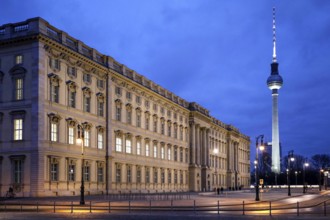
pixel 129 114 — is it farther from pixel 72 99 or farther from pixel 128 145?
pixel 72 99

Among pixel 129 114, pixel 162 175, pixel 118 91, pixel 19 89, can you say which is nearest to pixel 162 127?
pixel 162 175

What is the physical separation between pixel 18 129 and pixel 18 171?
4859mm

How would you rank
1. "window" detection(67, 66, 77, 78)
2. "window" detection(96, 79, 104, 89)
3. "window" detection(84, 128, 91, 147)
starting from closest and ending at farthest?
1. "window" detection(67, 66, 77, 78)
2. "window" detection(84, 128, 91, 147)
3. "window" detection(96, 79, 104, 89)

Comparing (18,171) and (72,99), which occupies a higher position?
(72,99)

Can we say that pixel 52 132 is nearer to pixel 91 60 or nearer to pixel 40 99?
pixel 40 99

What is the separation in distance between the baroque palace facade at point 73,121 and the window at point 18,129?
116mm

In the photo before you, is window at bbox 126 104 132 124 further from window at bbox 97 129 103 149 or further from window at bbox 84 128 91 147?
window at bbox 84 128 91 147

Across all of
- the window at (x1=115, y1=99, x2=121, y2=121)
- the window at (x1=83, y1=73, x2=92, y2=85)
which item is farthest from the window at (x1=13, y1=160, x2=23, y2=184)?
the window at (x1=115, y1=99, x2=121, y2=121)

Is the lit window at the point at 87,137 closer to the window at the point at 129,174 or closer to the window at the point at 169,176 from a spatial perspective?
the window at the point at 129,174

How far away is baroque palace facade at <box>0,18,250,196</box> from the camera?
190 ft

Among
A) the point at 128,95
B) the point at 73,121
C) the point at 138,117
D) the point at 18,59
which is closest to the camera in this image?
the point at 18,59

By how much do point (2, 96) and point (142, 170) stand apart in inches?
1271

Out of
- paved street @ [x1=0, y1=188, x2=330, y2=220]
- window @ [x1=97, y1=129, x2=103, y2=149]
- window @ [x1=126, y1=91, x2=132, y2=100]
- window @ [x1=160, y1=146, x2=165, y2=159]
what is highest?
window @ [x1=126, y1=91, x2=132, y2=100]

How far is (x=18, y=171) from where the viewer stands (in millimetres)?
57906
